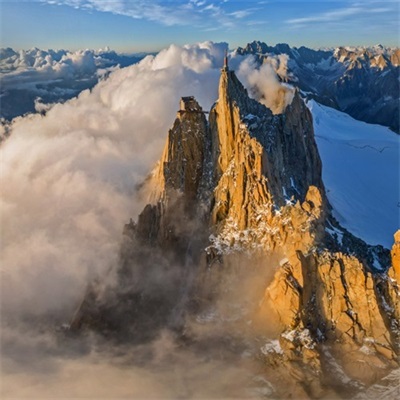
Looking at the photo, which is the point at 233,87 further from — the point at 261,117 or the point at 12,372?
the point at 12,372

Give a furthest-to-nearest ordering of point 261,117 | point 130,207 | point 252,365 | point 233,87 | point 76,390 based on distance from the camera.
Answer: point 130,207, point 261,117, point 233,87, point 76,390, point 252,365

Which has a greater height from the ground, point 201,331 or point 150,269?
point 150,269

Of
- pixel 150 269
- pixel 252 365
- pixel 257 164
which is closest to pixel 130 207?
pixel 150 269

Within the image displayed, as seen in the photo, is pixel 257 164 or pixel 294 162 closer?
pixel 257 164

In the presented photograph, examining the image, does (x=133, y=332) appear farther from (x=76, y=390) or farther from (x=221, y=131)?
(x=221, y=131)

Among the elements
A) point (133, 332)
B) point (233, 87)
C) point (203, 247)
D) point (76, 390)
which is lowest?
point (76, 390)

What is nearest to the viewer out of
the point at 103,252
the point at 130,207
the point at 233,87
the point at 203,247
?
the point at 203,247
